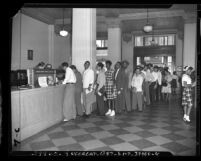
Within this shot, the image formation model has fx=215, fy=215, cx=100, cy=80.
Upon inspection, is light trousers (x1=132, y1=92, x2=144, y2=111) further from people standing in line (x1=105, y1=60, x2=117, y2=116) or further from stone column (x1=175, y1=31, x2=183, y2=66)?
stone column (x1=175, y1=31, x2=183, y2=66)

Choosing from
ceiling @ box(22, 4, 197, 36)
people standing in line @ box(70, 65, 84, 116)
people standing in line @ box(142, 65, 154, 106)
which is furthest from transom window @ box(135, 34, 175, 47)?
people standing in line @ box(70, 65, 84, 116)

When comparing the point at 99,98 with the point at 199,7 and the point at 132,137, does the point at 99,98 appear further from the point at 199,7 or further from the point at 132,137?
the point at 199,7

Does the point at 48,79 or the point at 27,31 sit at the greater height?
the point at 27,31

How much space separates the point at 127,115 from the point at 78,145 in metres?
2.83

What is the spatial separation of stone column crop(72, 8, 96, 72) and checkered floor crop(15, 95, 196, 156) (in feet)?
6.04

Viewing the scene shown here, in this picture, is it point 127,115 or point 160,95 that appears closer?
point 127,115

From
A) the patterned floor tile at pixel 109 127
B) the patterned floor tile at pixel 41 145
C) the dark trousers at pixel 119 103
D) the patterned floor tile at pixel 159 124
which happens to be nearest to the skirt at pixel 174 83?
the dark trousers at pixel 119 103

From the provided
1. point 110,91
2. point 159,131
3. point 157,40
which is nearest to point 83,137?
point 159,131

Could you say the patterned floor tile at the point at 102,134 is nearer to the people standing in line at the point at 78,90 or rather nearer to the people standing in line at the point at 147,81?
the people standing in line at the point at 78,90

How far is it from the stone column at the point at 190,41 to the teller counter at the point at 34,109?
19.9 ft

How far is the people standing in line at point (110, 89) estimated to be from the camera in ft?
20.3

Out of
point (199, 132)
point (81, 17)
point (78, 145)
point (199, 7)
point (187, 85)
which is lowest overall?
point (78, 145)

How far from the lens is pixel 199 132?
3.15 m

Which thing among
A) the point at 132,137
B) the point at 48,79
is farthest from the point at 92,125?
the point at 48,79
